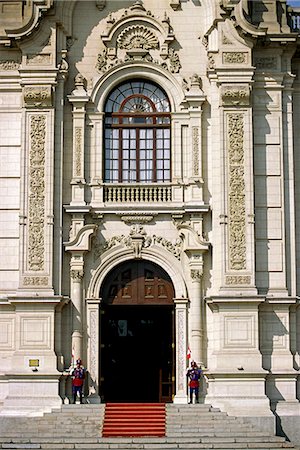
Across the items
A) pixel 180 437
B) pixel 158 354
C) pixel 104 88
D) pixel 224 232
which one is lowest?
pixel 180 437

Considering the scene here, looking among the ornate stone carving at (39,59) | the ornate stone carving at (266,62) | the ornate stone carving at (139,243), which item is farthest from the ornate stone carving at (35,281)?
the ornate stone carving at (266,62)

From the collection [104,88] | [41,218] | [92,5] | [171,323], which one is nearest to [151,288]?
[171,323]

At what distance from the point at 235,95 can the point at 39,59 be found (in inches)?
251

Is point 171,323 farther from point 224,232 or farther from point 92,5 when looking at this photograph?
point 92,5

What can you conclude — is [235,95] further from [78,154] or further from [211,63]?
[78,154]

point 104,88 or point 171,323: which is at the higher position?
point 104,88

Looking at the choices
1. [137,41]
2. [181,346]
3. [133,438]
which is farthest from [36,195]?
[133,438]

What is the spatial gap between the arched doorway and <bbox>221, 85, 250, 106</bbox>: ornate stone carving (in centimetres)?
582

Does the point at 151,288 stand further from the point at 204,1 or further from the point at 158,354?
the point at 204,1

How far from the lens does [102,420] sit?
3409 cm

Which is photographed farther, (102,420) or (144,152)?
(144,152)

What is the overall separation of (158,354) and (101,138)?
23.8 ft

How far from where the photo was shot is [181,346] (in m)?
36.3

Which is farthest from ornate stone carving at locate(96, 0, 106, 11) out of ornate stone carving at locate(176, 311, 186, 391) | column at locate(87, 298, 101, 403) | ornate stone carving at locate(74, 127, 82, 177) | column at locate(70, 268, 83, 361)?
ornate stone carving at locate(176, 311, 186, 391)
